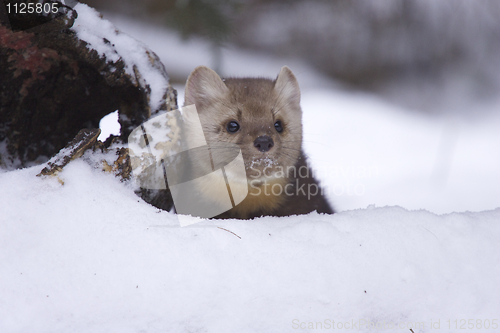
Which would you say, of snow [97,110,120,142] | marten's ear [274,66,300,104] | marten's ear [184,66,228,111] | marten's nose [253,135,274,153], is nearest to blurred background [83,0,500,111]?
marten's ear [184,66,228,111]

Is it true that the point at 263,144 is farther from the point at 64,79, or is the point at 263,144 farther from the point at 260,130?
the point at 64,79

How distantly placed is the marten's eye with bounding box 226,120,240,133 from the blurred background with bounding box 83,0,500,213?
0.60 metres

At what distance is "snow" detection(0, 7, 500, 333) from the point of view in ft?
4.18

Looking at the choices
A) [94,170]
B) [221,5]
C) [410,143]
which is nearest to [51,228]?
[94,170]

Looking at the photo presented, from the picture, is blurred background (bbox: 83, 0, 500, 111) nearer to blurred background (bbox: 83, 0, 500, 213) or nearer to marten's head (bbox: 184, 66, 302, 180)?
blurred background (bbox: 83, 0, 500, 213)

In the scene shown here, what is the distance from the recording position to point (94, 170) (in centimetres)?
178

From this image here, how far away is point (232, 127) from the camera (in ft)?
8.51

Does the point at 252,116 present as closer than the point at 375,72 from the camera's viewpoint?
Yes

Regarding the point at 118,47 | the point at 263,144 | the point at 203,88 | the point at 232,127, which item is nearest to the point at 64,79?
the point at 118,47

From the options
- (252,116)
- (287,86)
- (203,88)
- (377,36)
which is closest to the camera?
(252,116)

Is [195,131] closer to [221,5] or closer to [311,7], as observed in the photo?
[221,5]

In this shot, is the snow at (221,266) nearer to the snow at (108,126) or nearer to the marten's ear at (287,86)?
the marten's ear at (287,86)

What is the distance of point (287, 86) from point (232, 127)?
61 centimetres

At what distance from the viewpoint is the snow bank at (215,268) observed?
1.27 metres
